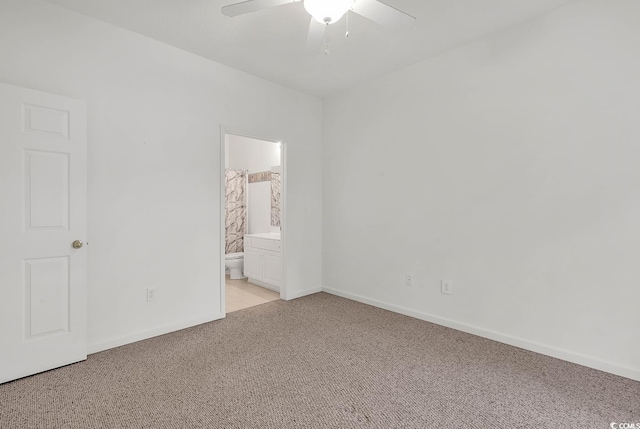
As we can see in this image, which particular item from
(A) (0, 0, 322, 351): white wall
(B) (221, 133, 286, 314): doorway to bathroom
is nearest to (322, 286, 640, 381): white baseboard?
(B) (221, 133, 286, 314): doorway to bathroom

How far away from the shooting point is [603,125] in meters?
2.32

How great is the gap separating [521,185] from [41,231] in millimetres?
3673

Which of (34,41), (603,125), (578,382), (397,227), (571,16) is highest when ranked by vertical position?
(571,16)

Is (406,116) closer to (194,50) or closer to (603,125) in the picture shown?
(603,125)

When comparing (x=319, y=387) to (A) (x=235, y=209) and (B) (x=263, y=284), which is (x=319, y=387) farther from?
(A) (x=235, y=209)

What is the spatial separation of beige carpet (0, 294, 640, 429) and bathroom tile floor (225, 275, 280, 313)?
91cm

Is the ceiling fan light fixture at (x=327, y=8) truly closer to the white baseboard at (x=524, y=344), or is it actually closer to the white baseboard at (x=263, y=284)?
the white baseboard at (x=524, y=344)

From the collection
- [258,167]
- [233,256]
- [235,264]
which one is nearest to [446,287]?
[235,264]

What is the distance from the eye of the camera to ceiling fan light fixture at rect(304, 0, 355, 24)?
1682mm

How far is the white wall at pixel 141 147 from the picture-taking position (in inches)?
96.3

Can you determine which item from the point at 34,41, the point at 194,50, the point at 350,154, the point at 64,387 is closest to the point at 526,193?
the point at 350,154

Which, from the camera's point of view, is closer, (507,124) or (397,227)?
(507,124)

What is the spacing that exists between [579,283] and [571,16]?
200 cm

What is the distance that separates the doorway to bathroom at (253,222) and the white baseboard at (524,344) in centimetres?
148
